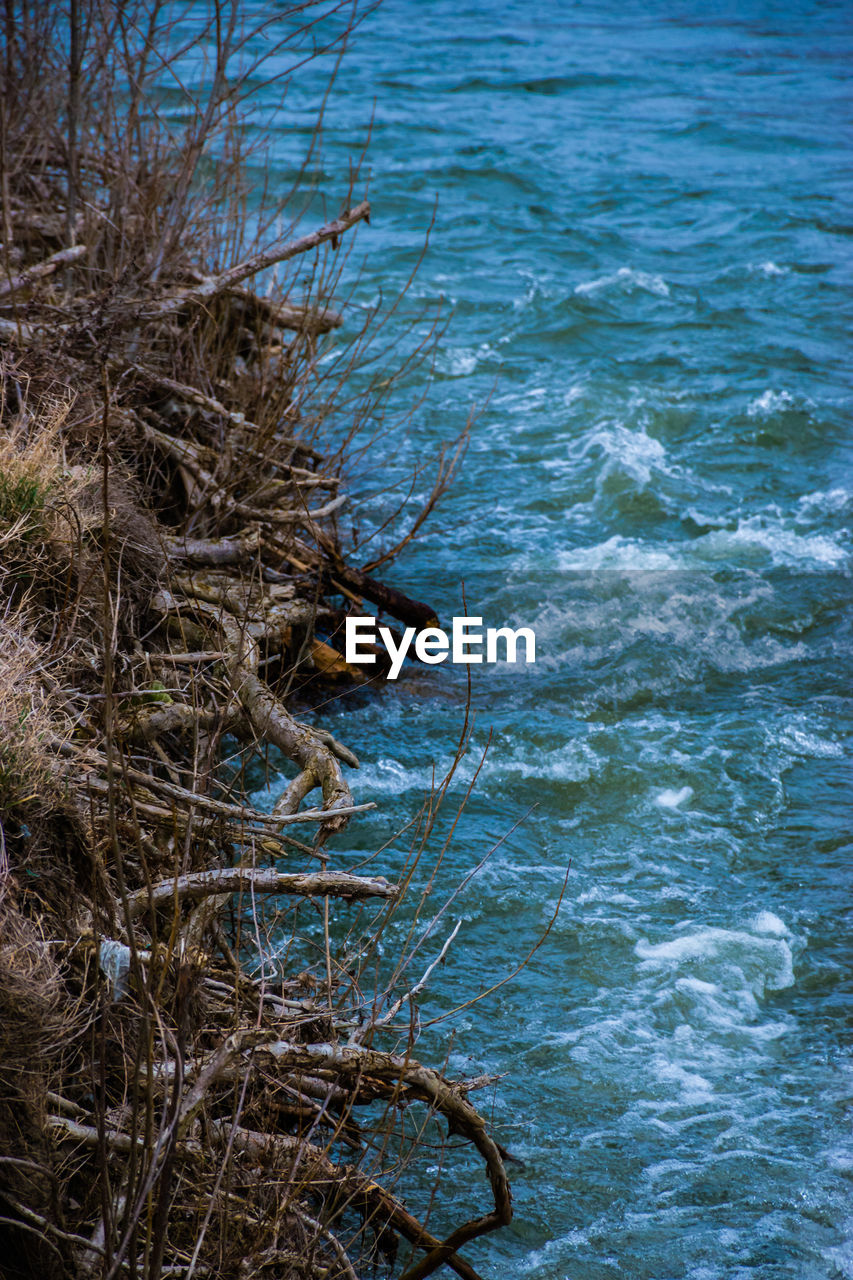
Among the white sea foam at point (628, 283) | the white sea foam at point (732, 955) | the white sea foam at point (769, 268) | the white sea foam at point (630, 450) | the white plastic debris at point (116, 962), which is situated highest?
the white sea foam at point (769, 268)

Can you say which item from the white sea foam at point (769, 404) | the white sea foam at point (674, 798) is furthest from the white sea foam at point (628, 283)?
the white sea foam at point (674, 798)

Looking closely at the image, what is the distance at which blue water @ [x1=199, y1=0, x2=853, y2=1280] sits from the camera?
4152mm

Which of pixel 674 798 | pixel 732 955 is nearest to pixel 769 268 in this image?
pixel 674 798

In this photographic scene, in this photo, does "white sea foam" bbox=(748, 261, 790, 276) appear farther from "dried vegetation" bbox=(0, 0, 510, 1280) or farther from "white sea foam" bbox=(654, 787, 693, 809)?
"white sea foam" bbox=(654, 787, 693, 809)

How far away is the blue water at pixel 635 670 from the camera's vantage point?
4.15 meters

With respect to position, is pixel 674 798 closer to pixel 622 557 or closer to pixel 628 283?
pixel 622 557

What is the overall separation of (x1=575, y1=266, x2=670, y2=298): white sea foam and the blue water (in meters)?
0.04

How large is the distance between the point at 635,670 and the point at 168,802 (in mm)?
4144

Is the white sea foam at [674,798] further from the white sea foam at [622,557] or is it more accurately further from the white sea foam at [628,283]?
the white sea foam at [628,283]

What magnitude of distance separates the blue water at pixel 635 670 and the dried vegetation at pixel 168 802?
1.51 ft

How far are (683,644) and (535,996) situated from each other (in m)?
3.05

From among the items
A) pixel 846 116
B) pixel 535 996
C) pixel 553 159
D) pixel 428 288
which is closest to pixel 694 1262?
pixel 535 996

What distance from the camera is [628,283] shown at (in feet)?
40.8

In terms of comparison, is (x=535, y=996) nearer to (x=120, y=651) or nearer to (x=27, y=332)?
(x=120, y=651)
